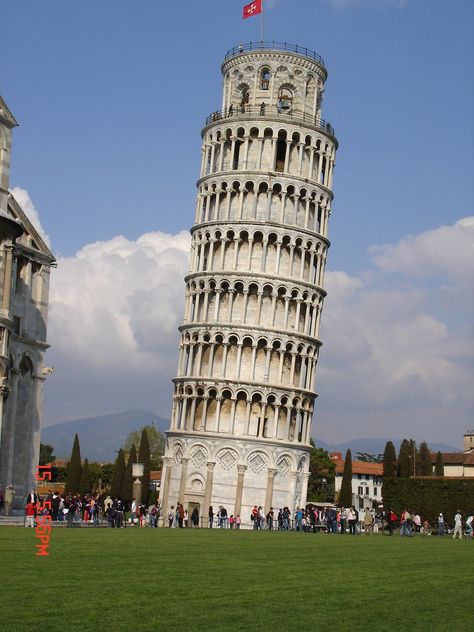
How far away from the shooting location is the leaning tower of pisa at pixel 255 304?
7994cm

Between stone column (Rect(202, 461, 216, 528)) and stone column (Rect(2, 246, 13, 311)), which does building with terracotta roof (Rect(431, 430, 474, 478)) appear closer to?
stone column (Rect(202, 461, 216, 528))

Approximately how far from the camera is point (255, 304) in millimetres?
81625

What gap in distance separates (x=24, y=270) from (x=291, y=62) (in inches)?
1411

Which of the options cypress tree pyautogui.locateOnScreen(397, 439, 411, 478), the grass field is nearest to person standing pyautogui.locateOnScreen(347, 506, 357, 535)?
the grass field

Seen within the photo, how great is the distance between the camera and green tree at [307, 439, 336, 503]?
382ft

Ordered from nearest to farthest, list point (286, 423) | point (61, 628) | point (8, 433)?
point (61, 628)
point (8, 433)
point (286, 423)

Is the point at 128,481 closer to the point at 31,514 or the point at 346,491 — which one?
the point at 346,491

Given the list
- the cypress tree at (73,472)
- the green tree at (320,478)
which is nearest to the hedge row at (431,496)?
the green tree at (320,478)

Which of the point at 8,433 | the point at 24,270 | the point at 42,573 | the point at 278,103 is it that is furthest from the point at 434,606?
the point at 278,103

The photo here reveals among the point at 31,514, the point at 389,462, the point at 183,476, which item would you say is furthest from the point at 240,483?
the point at 31,514

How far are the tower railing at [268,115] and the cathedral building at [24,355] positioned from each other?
91.3 feet

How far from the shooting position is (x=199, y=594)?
19.5 metres

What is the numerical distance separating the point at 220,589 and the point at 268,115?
219 ft

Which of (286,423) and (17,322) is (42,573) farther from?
(286,423)
